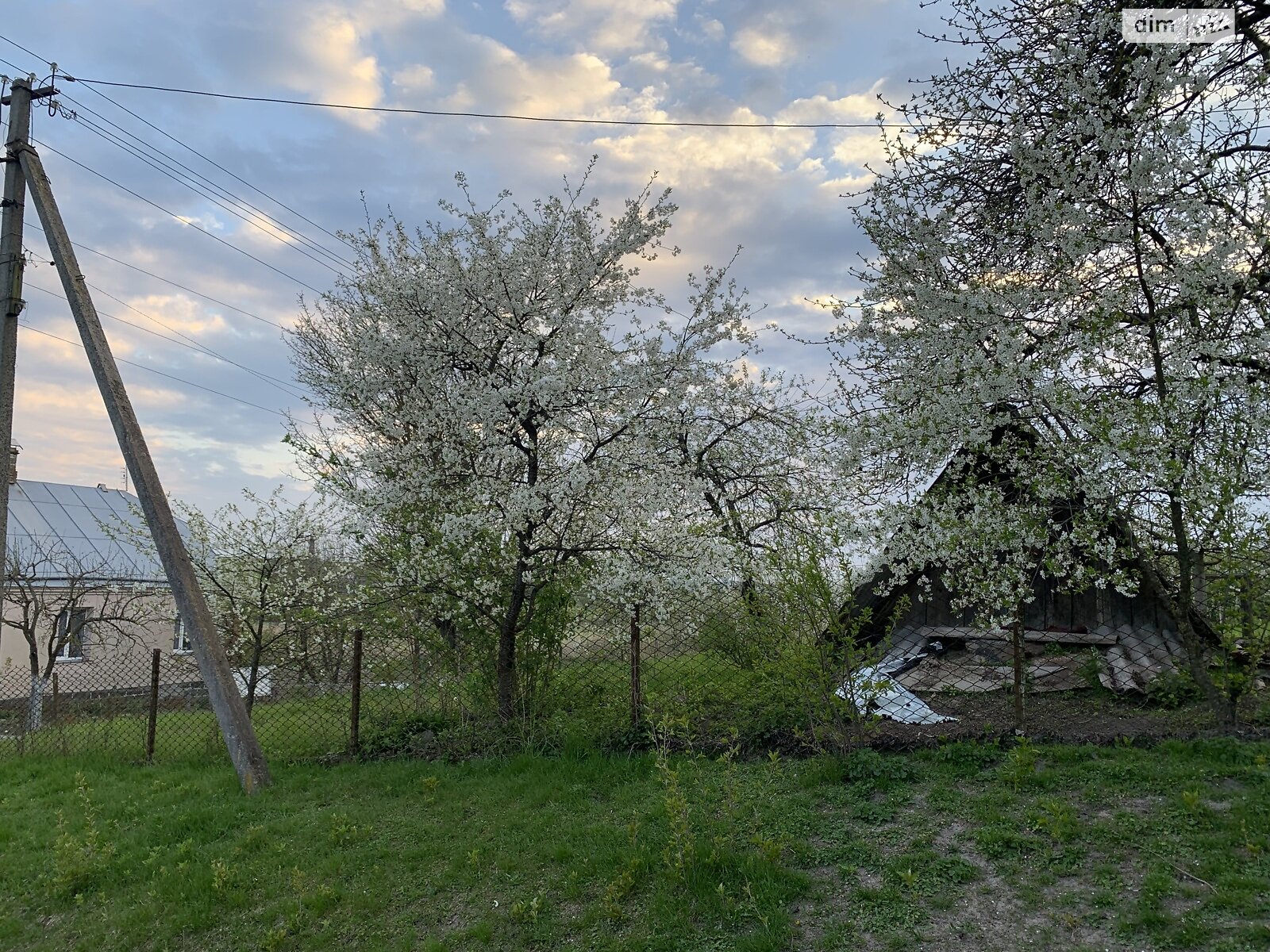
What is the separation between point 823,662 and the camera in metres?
5.11

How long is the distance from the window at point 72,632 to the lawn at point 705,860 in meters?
7.55

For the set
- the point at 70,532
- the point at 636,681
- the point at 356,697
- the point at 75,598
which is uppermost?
the point at 70,532

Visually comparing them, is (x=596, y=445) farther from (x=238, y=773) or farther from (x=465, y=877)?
(x=238, y=773)

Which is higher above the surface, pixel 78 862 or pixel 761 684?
pixel 761 684

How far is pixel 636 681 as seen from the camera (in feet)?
20.9

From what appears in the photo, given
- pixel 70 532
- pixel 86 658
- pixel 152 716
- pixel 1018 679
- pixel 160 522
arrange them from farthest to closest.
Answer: pixel 70 532 → pixel 86 658 → pixel 152 716 → pixel 160 522 → pixel 1018 679

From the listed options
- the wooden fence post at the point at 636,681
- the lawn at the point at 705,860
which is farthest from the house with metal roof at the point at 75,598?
the wooden fence post at the point at 636,681

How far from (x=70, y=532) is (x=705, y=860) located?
2135 centimetres

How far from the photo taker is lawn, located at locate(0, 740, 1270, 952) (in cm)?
338

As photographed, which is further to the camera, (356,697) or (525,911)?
(356,697)

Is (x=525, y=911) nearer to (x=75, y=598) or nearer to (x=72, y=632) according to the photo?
(x=72, y=632)

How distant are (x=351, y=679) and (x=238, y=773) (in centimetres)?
121

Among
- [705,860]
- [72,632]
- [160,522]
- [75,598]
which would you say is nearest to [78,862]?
[160,522]

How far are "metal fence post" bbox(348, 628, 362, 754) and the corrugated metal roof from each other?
12.2m
